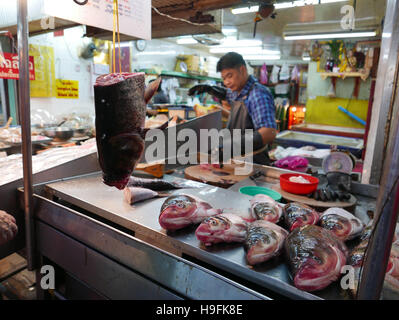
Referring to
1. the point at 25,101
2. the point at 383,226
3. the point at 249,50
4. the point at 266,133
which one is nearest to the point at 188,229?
the point at 383,226

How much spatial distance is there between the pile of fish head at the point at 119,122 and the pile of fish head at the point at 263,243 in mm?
604

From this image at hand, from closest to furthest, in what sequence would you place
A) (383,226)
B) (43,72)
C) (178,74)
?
(383,226) < (43,72) < (178,74)

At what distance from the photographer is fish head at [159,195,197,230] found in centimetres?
121

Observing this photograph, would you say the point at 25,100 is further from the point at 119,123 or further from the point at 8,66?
the point at 8,66

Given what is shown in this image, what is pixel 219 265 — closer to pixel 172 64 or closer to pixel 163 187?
pixel 163 187

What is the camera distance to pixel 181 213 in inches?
48.2

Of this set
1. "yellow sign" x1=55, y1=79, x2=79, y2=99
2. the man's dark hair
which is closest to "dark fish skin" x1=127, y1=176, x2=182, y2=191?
the man's dark hair

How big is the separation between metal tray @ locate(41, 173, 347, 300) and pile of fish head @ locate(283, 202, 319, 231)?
212 millimetres

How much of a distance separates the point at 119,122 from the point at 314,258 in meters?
0.90

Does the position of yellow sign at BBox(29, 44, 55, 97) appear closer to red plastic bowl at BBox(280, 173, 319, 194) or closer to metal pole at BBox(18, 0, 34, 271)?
metal pole at BBox(18, 0, 34, 271)

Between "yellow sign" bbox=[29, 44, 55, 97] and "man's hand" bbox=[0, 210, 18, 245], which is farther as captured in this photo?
"yellow sign" bbox=[29, 44, 55, 97]

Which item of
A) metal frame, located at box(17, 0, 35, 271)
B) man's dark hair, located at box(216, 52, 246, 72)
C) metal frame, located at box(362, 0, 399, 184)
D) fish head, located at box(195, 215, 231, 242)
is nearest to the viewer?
fish head, located at box(195, 215, 231, 242)

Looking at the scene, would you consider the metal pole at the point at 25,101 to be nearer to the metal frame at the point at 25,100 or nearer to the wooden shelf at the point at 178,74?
the metal frame at the point at 25,100
